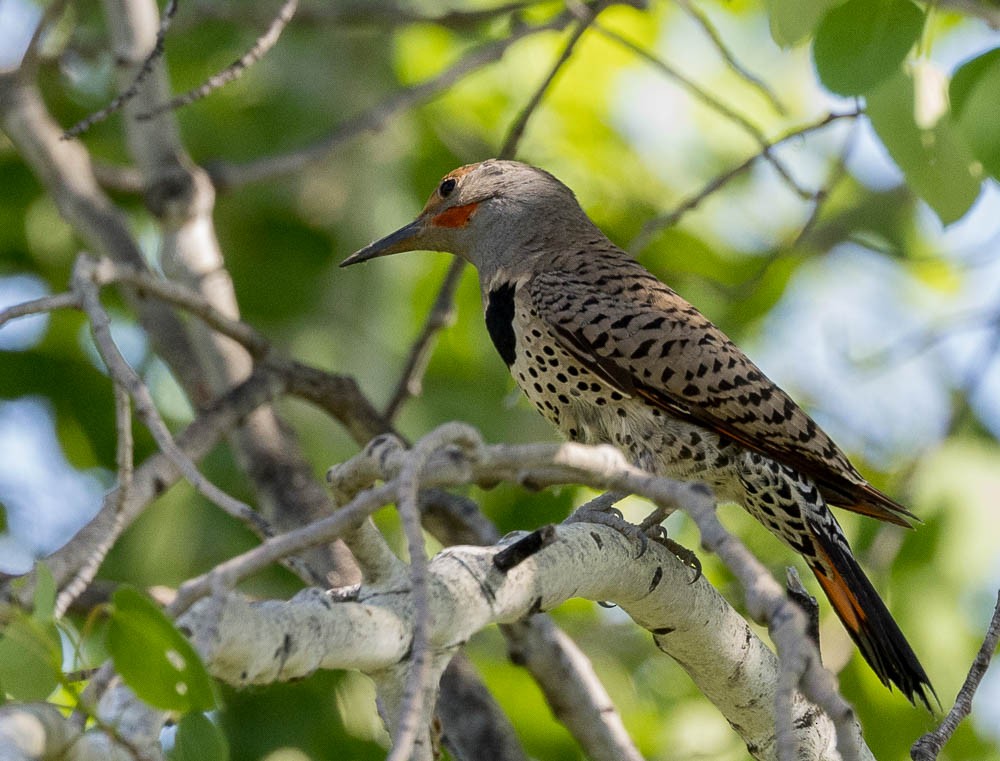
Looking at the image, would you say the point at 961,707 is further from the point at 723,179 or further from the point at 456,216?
the point at 456,216

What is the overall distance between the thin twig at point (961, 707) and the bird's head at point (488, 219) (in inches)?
91.0

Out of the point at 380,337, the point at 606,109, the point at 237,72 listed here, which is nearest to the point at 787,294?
the point at 606,109

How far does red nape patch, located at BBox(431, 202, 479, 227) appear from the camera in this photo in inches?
195

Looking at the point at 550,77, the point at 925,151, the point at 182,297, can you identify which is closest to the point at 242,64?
the point at 182,297

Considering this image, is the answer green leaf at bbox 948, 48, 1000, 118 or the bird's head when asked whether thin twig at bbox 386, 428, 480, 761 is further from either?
the bird's head

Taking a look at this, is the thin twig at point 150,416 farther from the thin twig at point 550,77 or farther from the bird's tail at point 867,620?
the thin twig at point 550,77

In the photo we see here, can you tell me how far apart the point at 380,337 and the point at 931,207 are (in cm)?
375

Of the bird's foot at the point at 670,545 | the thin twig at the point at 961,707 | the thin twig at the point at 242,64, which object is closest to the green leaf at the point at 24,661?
the bird's foot at the point at 670,545

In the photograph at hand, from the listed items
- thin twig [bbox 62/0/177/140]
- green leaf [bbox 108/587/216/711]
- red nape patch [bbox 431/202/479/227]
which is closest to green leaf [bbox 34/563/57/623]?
green leaf [bbox 108/587/216/711]

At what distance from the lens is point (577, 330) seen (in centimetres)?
416

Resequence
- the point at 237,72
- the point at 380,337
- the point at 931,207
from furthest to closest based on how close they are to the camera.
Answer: the point at 380,337
the point at 237,72
the point at 931,207

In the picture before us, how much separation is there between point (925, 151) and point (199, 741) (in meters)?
2.15

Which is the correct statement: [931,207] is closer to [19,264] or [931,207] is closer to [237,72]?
[237,72]

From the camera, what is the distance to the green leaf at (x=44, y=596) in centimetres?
206
